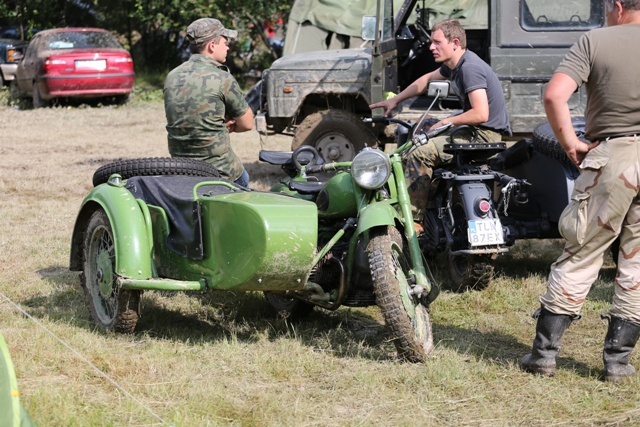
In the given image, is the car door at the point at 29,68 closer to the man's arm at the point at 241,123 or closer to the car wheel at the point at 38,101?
the car wheel at the point at 38,101

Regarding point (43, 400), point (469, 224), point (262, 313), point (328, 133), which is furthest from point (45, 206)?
point (43, 400)

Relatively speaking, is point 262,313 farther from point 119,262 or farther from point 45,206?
point 45,206

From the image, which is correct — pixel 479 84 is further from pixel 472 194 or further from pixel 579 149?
pixel 579 149

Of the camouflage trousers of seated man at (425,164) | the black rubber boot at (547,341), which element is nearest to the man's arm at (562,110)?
the black rubber boot at (547,341)

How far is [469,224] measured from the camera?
Result: 20.2 feet

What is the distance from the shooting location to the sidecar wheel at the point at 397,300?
480 cm

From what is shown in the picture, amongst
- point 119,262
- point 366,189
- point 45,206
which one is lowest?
point 45,206

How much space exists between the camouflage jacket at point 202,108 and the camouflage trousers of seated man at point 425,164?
1180 millimetres

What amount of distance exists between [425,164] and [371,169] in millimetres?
1630

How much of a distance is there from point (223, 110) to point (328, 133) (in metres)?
4.73

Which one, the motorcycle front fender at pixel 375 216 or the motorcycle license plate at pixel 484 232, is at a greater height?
the motorcycle front fender at pixel 375 216

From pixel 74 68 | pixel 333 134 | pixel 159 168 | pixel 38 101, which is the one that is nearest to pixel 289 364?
pixel 159 168

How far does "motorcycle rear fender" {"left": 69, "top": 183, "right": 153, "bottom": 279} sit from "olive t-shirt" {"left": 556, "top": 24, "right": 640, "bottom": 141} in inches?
88.1

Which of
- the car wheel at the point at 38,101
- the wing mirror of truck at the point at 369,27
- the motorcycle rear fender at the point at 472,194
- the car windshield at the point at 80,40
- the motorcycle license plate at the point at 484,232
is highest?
the wing mirror of truck at the point at 369,27
